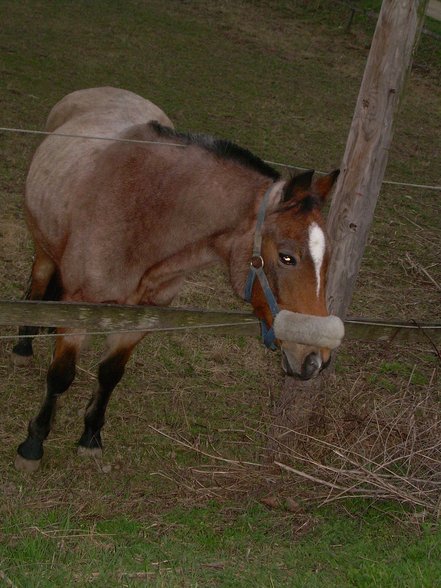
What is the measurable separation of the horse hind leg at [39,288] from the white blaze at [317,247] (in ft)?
7.53

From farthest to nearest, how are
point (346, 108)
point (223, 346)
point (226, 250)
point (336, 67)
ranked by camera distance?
point (336, 67), point (346, 108), point (223, 346), point (226, 250)

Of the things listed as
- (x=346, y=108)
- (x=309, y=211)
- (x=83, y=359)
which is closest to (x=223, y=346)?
(x=83, y=359)

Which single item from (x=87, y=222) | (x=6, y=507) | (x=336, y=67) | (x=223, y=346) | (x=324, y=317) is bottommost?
(x=336, y=67)

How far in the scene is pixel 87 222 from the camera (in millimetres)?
4035

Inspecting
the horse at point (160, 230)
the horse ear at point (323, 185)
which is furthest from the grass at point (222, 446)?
the horse ear at point (323, 185)

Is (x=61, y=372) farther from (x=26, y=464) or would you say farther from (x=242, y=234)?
(x=242, y=234)

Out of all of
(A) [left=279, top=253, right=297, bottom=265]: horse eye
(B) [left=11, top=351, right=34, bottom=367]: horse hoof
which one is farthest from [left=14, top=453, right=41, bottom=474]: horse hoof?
(A) [left=279, top=253, right=297, bottom=265]: horse eye

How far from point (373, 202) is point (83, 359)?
2.36m

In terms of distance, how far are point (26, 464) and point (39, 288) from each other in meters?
1.35

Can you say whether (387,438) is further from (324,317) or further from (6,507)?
(6,507)

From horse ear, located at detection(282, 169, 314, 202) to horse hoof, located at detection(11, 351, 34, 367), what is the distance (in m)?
2.52

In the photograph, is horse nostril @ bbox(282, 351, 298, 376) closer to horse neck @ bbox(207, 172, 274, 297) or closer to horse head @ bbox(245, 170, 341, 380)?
horse head @ bbox(245, 170, 341, 380)

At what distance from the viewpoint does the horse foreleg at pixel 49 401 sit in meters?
4.16

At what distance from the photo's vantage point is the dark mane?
12.3 feet
